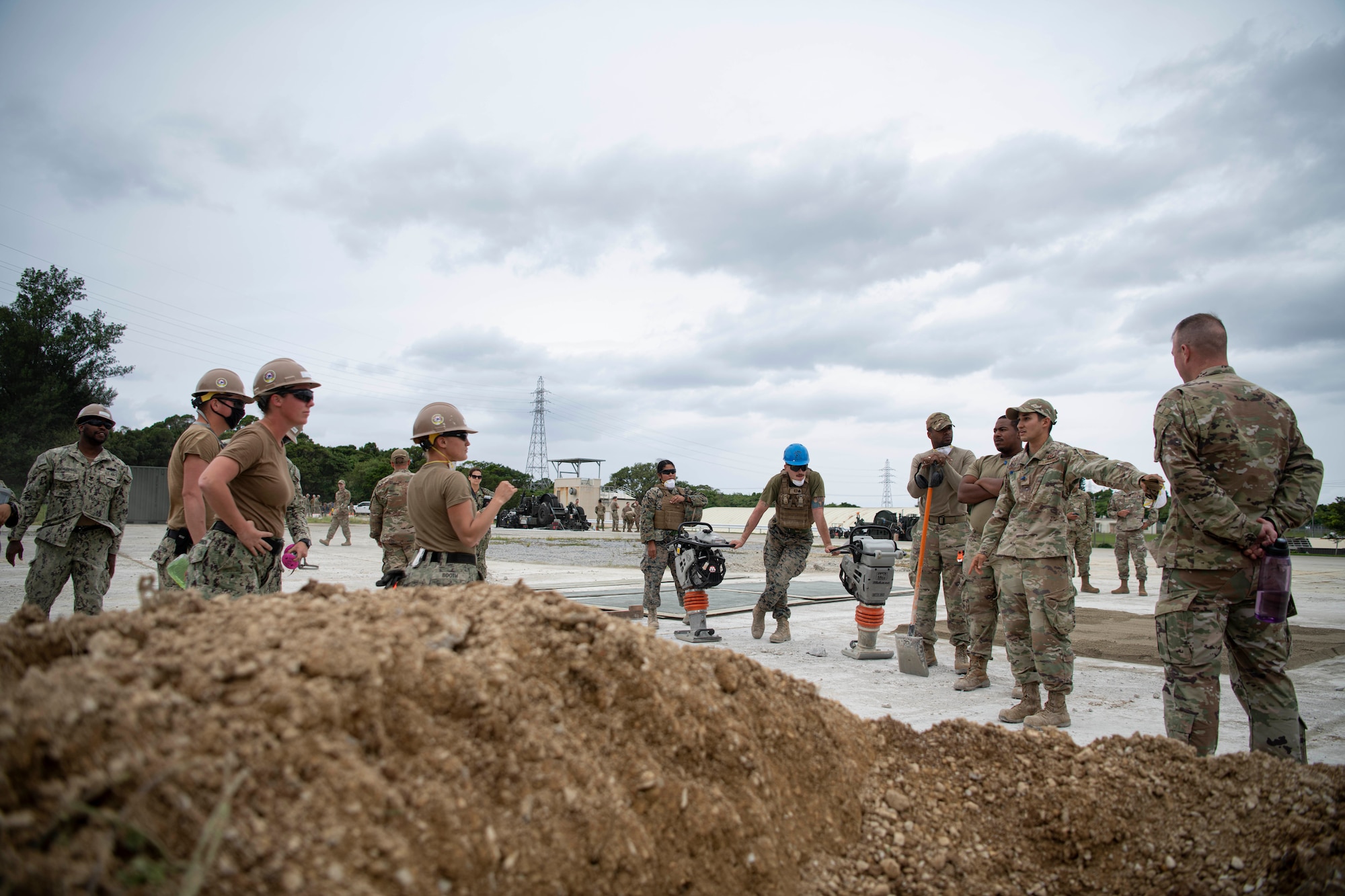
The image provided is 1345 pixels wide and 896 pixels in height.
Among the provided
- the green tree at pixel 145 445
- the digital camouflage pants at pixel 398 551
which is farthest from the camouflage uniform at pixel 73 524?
the green tree at pixel 145 445

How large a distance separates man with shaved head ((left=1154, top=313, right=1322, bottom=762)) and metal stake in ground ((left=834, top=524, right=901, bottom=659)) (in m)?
2.95

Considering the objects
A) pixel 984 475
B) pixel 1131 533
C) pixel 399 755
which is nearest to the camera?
pixel 399 755

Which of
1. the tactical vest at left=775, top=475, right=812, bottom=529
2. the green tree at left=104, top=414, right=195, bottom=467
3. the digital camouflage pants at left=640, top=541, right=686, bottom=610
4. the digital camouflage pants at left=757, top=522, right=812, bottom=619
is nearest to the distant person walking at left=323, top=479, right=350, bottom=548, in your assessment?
the digital camouflage pants at left=640, top=541, right=686, bottom=610

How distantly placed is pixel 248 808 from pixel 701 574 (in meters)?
5.84

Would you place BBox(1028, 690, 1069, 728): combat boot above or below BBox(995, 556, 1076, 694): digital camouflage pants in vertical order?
below

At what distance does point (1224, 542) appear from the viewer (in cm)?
324

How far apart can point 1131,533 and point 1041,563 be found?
10378 millimetres

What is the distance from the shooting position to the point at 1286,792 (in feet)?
8.32

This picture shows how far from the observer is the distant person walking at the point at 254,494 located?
321 cm

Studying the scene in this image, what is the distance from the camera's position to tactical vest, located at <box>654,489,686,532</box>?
311 inches

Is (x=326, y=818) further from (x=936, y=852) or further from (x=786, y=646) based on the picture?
(x=786, y=646)

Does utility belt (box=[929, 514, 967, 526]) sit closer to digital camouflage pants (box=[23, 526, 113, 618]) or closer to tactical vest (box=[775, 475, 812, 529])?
tactical vest (box=[775, 475, 812, 529])

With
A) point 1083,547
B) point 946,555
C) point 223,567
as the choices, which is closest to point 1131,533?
point 1083,547

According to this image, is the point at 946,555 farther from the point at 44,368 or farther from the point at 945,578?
the point at 44,368
